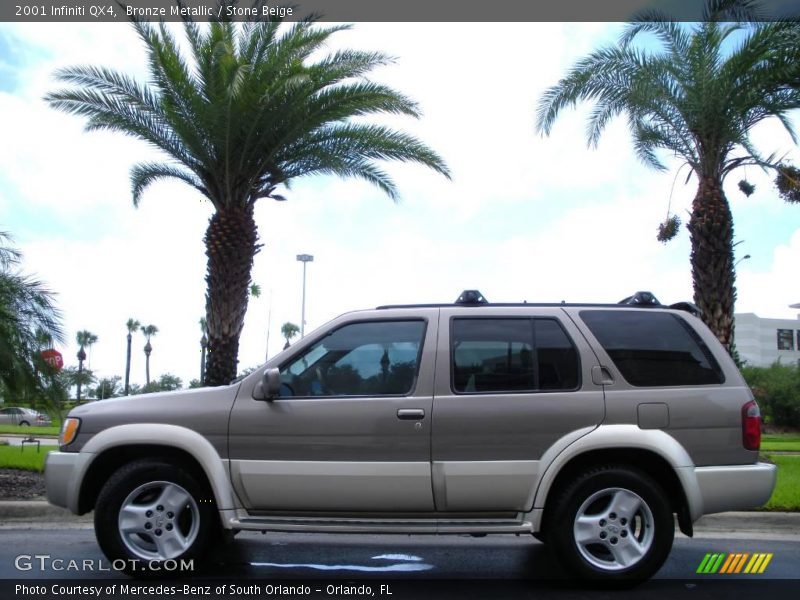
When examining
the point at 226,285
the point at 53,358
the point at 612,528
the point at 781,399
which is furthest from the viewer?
the point at 781,399

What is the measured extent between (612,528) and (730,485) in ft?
2.72

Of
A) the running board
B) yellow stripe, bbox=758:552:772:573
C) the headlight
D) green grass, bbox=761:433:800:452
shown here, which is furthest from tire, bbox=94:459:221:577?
green grass, bbox=761:433:800:452

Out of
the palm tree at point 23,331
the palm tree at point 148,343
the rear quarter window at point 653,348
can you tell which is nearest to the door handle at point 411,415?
the rear quarter window at point 653,348

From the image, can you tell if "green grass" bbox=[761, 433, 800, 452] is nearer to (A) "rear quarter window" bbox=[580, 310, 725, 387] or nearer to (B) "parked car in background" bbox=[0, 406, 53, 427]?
(A) "rear quarter window" bbox=[580, 310, 725, 387]

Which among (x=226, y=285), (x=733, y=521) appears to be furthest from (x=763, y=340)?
(x=733, y=521)

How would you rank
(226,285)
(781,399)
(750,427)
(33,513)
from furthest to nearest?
1. (781,399)
2. (226,285)
3. (33,513)
4. (750,427)

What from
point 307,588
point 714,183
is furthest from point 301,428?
point 714,183

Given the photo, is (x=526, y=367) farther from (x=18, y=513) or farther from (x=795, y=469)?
(x=795, y=469)

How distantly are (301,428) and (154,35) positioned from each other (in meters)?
9.80

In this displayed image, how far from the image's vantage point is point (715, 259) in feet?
44.4

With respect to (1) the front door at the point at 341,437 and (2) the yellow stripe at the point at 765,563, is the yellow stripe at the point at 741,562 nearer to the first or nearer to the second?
(2) the yellow stripe at the point at 765,563

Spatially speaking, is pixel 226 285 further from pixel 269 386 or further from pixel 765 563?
pixel 765 563

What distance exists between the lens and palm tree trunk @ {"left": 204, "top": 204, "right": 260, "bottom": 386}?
543 inches

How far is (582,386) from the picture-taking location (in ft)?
17.7
